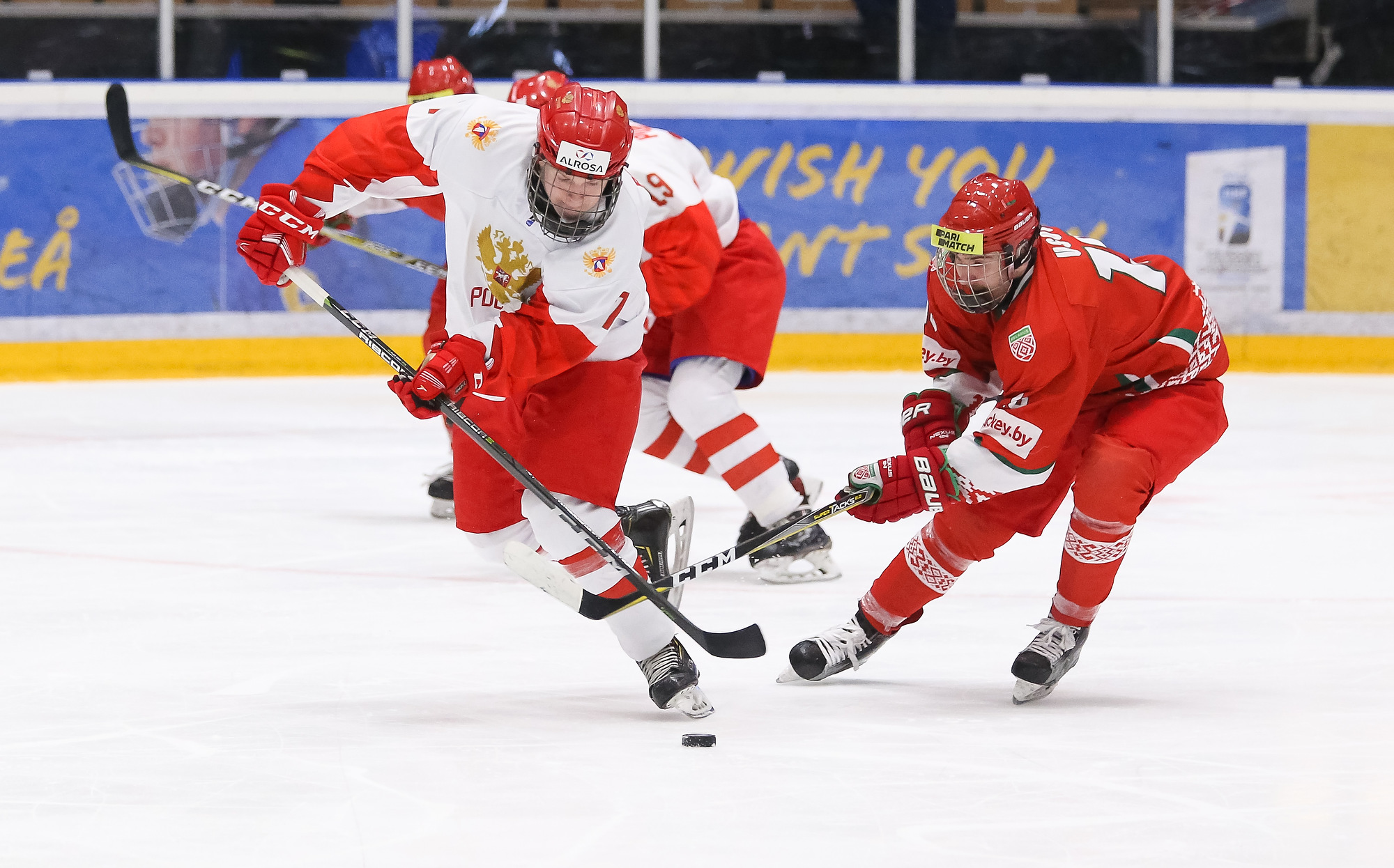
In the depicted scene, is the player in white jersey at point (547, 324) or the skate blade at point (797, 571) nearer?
the player in white jersey at point (547, 324)

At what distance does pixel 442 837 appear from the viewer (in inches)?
68.8

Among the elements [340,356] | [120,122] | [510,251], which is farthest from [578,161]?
[340,356]

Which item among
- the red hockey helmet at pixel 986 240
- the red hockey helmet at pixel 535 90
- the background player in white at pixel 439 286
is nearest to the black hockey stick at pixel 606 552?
the red hockey helmet at pixel 986 240

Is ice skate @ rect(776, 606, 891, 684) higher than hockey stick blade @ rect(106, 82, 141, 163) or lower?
lower

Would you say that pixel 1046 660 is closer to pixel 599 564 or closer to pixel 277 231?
pixel 599 564

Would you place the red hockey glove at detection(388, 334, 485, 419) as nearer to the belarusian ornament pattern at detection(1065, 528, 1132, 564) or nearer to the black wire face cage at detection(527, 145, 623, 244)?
the black wire face cage at detection(527, 145, 623, 244)

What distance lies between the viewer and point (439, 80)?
422cm

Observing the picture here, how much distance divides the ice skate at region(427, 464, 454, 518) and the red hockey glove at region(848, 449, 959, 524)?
1757 millimetres

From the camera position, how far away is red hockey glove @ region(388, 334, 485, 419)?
7.16 feet

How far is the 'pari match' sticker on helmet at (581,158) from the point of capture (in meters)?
2.15

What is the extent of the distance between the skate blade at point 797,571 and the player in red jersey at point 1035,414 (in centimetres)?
79

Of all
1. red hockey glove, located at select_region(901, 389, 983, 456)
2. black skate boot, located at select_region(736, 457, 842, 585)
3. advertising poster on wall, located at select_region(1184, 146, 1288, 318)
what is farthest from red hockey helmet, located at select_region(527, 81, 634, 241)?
advertising poster on wall, located at select_region(1184, 146, 1288, 318)

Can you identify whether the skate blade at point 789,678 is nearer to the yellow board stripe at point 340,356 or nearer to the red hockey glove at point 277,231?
the red hockey glove at point 277,231

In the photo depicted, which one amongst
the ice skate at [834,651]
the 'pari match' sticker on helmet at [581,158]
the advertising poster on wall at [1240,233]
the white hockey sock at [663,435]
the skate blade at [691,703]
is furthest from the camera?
the advertising poster on wall at [1240,233]
